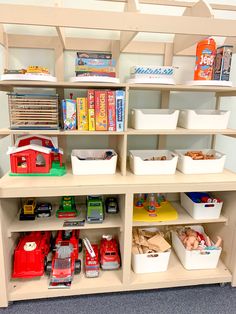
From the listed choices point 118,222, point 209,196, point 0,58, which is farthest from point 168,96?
point 0,58

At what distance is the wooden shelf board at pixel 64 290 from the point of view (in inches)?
54.4

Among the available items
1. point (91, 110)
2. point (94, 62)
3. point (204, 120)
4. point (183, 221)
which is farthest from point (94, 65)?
point (183, 221)

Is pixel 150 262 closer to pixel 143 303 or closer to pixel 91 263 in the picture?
pixel 143 303

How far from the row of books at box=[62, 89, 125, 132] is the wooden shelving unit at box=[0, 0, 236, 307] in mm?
43

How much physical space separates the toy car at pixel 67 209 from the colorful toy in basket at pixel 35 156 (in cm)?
22

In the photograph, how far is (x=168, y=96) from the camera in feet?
5.55

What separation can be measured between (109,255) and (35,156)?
0.78m

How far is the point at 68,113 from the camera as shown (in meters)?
1.37

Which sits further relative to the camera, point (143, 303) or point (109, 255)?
point (109, 255)

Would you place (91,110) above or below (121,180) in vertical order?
above

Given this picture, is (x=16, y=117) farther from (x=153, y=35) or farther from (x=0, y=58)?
(x=153, y=35)

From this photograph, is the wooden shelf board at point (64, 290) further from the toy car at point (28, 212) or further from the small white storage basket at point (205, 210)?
the small white storage basket at point (205, 210)

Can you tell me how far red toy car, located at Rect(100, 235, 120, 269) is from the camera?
1561mm

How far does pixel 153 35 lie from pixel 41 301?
1814 mm
